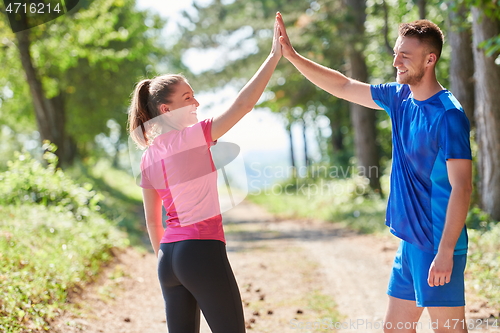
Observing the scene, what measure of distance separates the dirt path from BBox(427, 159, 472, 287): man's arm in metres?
2.47

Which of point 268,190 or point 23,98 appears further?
point 268,190

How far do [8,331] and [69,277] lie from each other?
5.32 ft

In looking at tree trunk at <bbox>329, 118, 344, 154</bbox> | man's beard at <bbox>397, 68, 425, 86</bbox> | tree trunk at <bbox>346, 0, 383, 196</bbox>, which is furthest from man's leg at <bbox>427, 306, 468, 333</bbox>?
tree trunk at <bbox>329, 118, 344, 154</bbox>

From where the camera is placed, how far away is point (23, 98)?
20.7 m

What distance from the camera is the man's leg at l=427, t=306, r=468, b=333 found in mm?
2541

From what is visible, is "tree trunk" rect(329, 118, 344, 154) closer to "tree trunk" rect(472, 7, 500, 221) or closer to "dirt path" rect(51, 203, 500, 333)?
"dirt path" rect(51, 203, 500, 333)

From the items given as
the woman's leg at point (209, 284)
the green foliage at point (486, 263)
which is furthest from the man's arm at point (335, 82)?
the green foliage at point (486, 263)

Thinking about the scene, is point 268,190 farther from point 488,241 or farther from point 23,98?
point 488,241

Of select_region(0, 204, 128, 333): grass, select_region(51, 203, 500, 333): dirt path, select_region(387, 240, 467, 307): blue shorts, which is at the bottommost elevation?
select_region(51, 203, 500, 333): dirt path

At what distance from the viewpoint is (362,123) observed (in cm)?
1567

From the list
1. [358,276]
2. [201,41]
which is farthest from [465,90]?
[201,41]

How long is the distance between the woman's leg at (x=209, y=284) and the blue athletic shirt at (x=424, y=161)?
1.02 m

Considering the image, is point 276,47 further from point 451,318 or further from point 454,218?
point 451,318

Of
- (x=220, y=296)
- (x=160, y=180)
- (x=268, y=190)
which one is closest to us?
(x=220, y=296)
